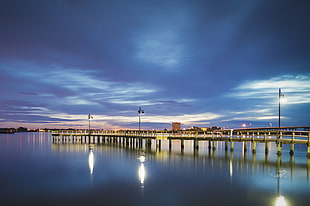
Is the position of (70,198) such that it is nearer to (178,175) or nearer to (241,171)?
(178,175)

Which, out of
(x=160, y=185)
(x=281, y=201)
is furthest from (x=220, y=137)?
(x=281, y=201)

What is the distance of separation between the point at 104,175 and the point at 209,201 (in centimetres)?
1170

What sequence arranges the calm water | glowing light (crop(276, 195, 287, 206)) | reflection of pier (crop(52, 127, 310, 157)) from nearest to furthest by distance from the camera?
1. glowing light (crop(276, 195, 287, 206))
2. the calm water
3. reflection of pier (crop(52, 127, 310, 157))

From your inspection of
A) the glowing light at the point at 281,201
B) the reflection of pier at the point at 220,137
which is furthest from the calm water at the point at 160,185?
the reflection of pier at the point at 220,137

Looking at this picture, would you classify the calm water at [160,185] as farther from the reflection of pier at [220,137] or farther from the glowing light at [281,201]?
the reflection of pier at [220,137]

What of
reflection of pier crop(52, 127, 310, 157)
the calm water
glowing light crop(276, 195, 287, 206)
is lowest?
the calm water

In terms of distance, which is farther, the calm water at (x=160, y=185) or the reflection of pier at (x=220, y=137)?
the reflection of pier at (x=220, y=137)

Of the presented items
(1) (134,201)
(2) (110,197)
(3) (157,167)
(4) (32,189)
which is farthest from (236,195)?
(4) (32,189)

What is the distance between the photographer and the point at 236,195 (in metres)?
17.6

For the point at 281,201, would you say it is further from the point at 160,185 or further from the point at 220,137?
the point at 220,137

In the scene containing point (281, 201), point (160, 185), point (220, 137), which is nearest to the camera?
point (281, 201)

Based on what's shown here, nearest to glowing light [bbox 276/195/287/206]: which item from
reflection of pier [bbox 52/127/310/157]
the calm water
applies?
the calm water

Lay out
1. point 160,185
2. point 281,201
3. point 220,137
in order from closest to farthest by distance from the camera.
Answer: point 281,201
point 160,185
point 220,137

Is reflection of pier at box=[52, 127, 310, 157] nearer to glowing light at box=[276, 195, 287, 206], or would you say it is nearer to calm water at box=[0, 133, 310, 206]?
calm water at box=[0, 133, 310, 206]
